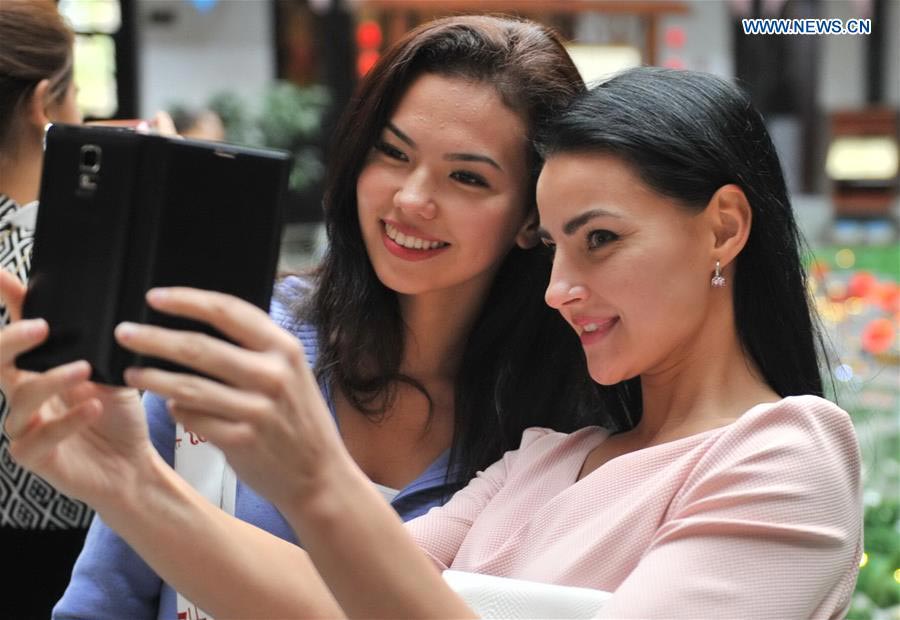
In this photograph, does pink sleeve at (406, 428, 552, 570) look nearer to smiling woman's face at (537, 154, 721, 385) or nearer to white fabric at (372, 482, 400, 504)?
white fabric at (372, 482, 400, 504)

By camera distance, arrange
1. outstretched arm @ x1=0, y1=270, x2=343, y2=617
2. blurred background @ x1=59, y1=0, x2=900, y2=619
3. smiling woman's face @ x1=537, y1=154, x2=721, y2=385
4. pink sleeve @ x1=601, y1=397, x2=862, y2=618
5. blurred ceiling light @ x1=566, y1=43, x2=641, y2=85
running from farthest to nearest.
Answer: blurred ceiling light @ x1=566, y1=43, x2=641, y2=85 → blurred background @ x1=59, y1=0, x2=900, y2=619 → smiling woman's face @ x1=537, y1=154, x2=721, y2=385 → pink sleeve @ x1=601, y1=397, x2=862, y2=618 → outstretched arm @ x1=0, y1=270, x2=343, y2=617

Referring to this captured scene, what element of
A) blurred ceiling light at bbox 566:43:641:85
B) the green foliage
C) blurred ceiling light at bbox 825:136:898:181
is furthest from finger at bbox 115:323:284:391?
blurred ceiling light at bbox 825:136:898:181

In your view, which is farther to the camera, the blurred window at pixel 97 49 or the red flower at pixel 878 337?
the blurred window at pixel 97 49

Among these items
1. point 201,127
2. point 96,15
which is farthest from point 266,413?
point 201,127

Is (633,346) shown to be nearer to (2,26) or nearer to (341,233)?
(341,233)

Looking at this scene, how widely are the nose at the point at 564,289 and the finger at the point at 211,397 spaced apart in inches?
22.4

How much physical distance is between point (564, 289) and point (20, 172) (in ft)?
3.38

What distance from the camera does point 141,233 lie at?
3.09 feet

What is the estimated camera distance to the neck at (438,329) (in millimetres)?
1850

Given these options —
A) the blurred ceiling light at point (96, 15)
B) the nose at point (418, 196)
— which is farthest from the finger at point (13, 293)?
the blurred ceiling light at point (96, 15)

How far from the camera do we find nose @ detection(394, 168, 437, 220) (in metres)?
1.65

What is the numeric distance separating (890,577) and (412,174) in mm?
1377

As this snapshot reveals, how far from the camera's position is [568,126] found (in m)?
1.40

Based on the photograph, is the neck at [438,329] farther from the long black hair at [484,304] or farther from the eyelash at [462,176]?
the eyelash at [462,176]
